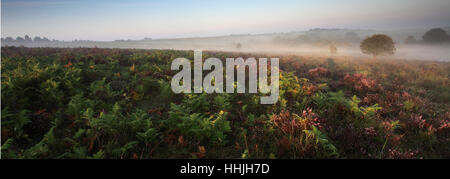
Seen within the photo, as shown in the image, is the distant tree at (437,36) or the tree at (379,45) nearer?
the tree at (379,45)

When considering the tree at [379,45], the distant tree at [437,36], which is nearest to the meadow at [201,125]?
the tree at [379,45]

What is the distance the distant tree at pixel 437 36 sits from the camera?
222ft

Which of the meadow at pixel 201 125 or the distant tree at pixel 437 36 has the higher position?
the distant tree at pixel 437 36

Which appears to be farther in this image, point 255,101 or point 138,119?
point 255,101

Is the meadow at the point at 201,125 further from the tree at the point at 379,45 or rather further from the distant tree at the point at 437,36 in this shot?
the distant tree at the point at 437,36

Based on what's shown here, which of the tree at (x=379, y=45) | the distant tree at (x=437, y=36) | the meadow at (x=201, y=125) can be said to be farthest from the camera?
the distant tree at (x=437, y=36)

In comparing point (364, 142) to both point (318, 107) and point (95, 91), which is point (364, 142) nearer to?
point (318, 107)

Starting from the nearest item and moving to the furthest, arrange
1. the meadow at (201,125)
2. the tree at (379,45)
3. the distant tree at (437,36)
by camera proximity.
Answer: the meadow at (201,125), the tree at (379,45), the distant tree at (437,36)

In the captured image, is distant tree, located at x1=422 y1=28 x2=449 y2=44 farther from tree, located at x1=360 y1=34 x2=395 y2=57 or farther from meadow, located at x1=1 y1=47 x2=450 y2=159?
meadow, located at x1=1 y1=47 x2=450 y2=159

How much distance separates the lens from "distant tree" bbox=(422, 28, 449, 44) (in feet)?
222

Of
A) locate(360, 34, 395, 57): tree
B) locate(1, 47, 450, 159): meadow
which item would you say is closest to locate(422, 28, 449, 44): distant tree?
locate(360, 34, 395, 57): tree

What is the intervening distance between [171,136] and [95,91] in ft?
14.3
